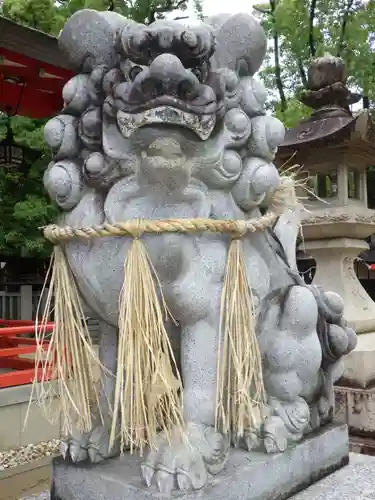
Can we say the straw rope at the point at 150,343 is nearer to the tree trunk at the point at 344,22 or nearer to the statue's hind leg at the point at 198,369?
the statue's hind leg at the point at 198,369

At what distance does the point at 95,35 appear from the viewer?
1.45 m

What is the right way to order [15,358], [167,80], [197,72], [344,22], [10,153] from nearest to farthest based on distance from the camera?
[167,80]
[197,72]
[15,358]
[10,153]
[344,22]

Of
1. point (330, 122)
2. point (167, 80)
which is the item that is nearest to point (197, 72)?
point (167, 80)

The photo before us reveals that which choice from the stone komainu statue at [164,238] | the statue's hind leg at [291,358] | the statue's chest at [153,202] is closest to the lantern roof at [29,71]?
the stone komainu statue at [164,238]

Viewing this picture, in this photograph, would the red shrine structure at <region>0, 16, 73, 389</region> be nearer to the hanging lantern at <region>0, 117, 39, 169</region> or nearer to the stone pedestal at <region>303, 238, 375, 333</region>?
the hanging lantern at <region>0, 117, 39, 169</region>

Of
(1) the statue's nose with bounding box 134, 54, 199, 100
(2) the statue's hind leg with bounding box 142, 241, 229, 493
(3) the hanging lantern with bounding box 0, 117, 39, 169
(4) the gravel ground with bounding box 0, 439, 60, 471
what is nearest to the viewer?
(1) the statue's nose with bounding box 134, 54, 199, 100

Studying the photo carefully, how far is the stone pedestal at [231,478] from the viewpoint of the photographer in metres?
1.37

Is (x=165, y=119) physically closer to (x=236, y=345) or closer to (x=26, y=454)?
(x=236, y=345)

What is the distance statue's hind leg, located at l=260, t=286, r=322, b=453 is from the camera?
1.64 m

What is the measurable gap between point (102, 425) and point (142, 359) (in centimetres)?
33

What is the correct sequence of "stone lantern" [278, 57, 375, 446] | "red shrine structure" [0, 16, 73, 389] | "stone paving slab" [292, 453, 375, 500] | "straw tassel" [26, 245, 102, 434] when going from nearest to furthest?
"straw tassel" [26, 245, 102, 434], "stone paving slab" [292, 453, 375, 500], "stone lantern" [278, 57, 375, 446], "red shrine structure" [0, 16, 73, 389]

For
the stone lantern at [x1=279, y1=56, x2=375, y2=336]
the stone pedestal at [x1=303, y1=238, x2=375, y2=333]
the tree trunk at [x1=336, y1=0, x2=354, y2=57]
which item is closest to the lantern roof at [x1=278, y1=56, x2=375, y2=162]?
the stone lantern at [x1=279, y1=56, x2=375, y2=336]

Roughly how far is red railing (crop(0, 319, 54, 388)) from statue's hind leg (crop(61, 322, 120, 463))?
0.84 metres

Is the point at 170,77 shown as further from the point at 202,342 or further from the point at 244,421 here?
the point at 244,421
